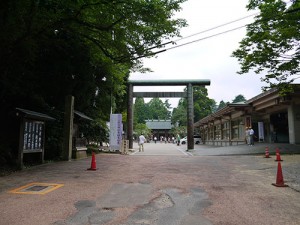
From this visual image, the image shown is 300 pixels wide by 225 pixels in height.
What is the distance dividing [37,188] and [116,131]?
12.7 m

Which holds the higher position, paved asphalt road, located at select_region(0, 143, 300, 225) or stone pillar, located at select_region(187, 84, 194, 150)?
stone pillar, located at select_region(187, 84, 194, 150)

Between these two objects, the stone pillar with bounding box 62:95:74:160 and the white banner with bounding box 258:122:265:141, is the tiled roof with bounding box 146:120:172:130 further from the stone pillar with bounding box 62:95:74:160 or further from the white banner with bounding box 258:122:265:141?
the stone pillar with bounding box 62:95:74:160

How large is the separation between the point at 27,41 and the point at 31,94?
3070mm

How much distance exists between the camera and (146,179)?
7695 mm

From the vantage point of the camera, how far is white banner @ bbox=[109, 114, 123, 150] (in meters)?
18.9

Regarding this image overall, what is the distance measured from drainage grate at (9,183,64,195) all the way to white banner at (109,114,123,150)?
12040 millimetres

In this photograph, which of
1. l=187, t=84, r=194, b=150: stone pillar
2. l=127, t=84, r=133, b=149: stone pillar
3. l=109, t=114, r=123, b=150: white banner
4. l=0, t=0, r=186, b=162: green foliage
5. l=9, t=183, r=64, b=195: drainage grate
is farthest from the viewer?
l=127, t=84, r=133, b=149: stone pillar

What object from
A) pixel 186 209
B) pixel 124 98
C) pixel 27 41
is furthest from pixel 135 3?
pixel 124 98

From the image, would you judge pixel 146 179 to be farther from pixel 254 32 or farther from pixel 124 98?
pixel 124 98

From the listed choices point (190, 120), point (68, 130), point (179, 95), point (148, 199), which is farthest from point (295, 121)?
point (148, 199)

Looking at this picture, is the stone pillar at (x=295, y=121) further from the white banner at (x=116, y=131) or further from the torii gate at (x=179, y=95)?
the white banner at (x=116, y=131)

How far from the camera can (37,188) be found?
6.48 metres

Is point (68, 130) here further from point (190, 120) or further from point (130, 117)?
point (190, 120)

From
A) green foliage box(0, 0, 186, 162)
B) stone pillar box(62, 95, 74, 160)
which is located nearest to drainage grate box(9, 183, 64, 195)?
green foliage box(0, 0, 186, 162)
